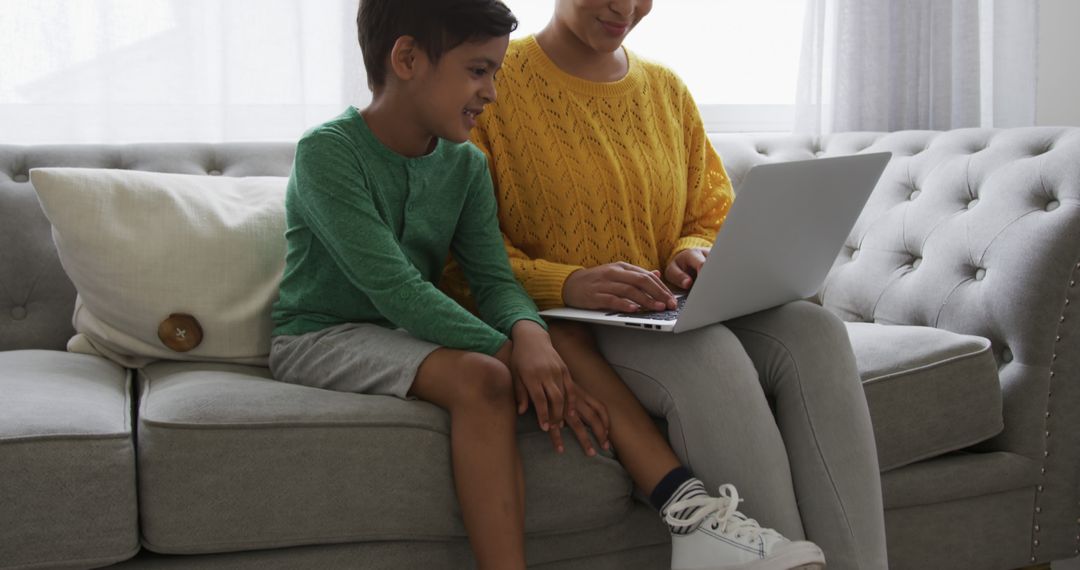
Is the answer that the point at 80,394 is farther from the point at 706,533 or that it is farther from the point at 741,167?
the point at 741,167

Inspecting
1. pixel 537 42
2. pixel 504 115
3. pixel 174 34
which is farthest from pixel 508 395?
pixel 174 34

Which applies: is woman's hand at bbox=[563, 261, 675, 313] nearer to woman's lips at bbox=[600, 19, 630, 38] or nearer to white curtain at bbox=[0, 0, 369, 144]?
woman's lips at bbox=[600, 19, 630, 38]

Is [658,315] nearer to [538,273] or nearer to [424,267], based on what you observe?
[538,273]

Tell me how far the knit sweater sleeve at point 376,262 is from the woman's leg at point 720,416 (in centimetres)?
21

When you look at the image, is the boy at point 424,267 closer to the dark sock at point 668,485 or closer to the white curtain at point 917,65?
the dark sock at point 668,485

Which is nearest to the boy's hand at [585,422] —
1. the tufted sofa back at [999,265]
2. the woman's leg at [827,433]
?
the woman's leg at [827,433]

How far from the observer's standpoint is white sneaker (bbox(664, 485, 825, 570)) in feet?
3.64

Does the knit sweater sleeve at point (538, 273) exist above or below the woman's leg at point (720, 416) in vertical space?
above

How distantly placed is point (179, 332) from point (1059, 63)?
92.2 inches

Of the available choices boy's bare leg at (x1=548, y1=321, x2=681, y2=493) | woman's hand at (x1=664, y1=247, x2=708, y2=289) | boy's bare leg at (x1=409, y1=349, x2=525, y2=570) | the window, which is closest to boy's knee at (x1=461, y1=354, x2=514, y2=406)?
boy's bare leg at (x1=409, y1=349, x2=525, y2=570)

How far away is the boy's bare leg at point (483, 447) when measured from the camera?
3.75ft

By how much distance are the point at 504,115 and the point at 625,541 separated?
0.62m

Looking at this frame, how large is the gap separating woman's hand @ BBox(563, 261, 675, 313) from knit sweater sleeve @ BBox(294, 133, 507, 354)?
0.45 ft

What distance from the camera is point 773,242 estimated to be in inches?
47.2
